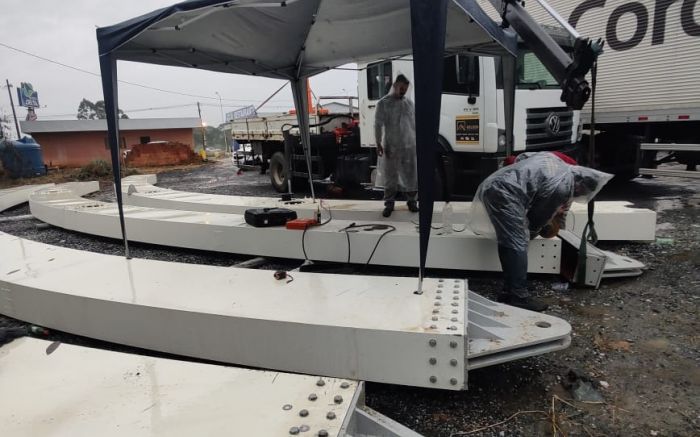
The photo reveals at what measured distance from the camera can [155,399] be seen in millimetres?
1492

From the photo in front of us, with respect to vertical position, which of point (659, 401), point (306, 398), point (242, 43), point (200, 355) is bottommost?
point (659, 401)

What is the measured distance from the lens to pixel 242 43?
4.41m

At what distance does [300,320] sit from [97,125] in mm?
30155

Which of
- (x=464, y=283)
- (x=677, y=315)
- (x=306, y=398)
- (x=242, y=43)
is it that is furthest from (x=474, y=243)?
(x=242, y=43)

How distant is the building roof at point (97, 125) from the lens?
24.7m

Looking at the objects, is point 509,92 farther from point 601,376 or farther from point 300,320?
point 300,320

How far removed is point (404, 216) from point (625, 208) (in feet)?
7.01

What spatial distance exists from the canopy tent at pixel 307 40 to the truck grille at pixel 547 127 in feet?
4.32

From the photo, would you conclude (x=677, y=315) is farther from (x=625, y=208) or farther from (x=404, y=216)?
(x=404, y=216)

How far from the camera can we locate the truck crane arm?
110 inches

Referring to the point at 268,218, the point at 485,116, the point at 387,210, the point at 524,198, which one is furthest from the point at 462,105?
the point at 268,218

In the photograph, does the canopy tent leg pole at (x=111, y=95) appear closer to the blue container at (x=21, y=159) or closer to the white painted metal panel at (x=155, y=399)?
the white painted metal panel at (x=155, y=399)

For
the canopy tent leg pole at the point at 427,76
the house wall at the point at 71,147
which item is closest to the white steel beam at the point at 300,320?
the canopy tent leg pole at the point at 427,76

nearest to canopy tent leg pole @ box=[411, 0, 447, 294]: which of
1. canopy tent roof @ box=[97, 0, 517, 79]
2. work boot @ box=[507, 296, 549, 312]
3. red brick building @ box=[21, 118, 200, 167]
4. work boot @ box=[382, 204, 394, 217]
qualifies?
canopy tent roof @ box=[97, 0, 517, 79]
